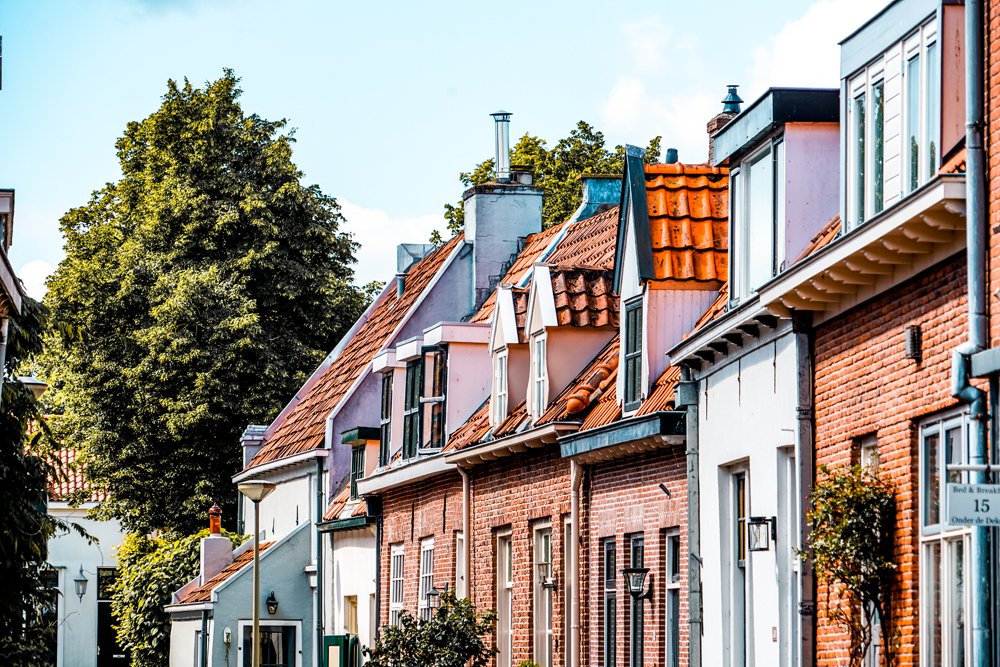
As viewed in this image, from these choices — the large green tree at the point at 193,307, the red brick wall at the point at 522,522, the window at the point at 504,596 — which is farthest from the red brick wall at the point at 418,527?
the large green tree at the point at 193,307

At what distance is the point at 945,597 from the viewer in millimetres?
11602

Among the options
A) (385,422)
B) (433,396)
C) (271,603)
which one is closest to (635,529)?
(433,396)

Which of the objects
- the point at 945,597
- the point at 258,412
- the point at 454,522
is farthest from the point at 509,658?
the point at 258,412

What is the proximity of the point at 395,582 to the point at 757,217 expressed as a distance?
14.7 m

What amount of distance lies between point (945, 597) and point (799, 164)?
4.88 metres

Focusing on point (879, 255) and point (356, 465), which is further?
point (356, 465)

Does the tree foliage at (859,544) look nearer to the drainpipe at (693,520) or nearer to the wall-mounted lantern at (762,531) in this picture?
the wall-mounted lantern at (762,531)

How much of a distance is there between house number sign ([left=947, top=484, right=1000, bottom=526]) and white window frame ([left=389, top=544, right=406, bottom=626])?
2028 centimetres

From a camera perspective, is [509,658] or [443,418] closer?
[509,658]

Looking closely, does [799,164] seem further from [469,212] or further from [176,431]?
[176,431]

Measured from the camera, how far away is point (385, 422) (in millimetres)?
29828

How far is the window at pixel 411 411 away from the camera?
28.0 metres

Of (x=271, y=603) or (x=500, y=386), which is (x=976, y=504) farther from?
(x=271, y=603)

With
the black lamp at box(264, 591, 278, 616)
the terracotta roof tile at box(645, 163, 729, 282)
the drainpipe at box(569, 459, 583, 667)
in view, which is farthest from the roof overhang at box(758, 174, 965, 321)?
the black lamp at box(264, 591, 278, 616)
